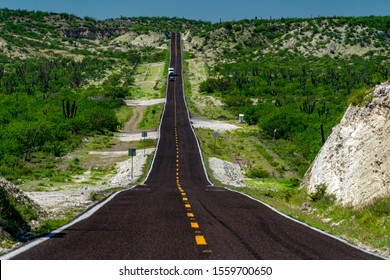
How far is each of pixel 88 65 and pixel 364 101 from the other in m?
135

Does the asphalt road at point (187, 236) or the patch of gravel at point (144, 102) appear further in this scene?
the patch of gravel at point (144, 102)

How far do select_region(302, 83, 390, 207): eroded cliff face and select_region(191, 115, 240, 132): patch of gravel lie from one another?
55.8 m

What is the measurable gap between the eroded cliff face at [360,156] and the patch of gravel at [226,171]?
1739 centimetres

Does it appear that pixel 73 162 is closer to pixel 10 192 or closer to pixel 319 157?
pixel 319 157

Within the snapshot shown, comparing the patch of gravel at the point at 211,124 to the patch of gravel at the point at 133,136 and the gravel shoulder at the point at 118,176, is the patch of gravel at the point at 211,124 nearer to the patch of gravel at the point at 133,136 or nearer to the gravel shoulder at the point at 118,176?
the patch of gravel at the point at 133,136

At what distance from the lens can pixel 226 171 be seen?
4844 cm

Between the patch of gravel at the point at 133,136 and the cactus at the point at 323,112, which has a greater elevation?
the cactus at the point at 323,112

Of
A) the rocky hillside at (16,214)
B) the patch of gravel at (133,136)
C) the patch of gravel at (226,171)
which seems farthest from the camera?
the patch of gravel at (133,136)

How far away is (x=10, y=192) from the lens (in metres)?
14.5

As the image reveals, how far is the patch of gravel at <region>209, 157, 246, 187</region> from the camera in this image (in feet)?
139

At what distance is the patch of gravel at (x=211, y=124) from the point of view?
267ft

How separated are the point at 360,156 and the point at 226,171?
92.8ft

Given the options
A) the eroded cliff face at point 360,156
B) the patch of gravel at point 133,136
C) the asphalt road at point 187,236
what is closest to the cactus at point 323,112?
the patch of gravel at point 133,136

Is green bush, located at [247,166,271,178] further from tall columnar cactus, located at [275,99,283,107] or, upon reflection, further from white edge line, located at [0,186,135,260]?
tall columnar cactus, located at [275,99,283,107]
